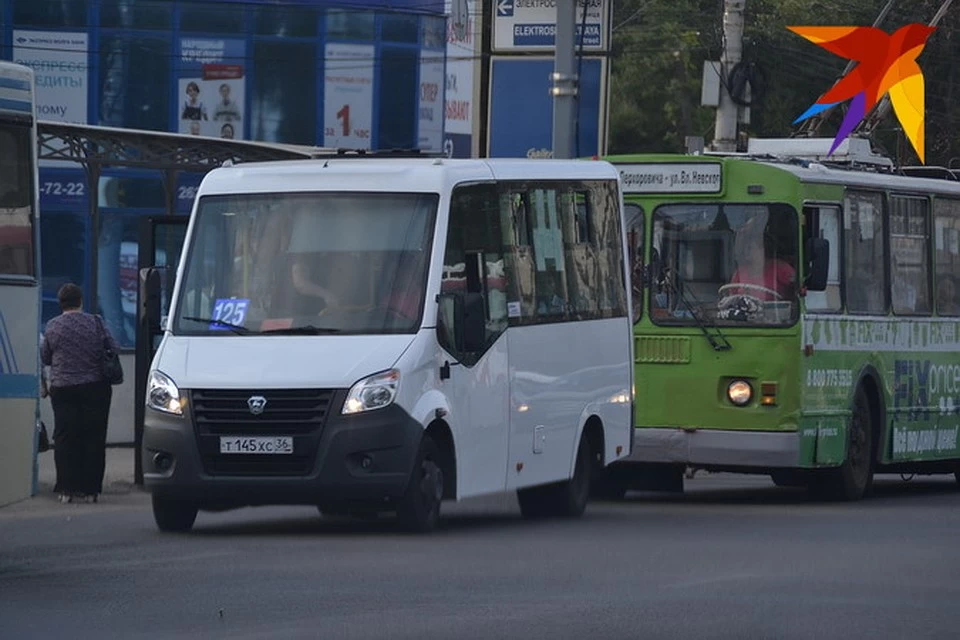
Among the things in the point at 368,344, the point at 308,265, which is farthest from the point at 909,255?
the point at 368,344

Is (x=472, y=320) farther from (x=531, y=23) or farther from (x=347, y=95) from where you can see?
(x=347, y=95)

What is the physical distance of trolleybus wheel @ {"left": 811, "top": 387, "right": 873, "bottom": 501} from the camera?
20.2 metres

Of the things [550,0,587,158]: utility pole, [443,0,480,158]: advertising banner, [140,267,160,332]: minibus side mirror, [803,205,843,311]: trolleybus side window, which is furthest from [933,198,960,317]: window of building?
[443,0,480,158]: advertising banner

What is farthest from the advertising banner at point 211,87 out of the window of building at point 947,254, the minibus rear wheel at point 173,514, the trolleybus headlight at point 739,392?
the minibus rear wheel at point 173,514

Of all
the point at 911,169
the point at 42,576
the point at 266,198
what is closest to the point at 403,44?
the point at 911,169

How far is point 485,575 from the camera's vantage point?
12695mm

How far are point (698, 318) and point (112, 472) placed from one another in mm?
5974

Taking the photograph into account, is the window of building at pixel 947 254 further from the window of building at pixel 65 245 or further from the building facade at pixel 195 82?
the window of building at pixel 65 245

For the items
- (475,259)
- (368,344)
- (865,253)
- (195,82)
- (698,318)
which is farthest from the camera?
(195,82)

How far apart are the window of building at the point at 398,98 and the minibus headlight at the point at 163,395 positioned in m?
26.2

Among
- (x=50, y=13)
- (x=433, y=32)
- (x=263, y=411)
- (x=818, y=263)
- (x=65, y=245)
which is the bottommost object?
(x=65, y=245)

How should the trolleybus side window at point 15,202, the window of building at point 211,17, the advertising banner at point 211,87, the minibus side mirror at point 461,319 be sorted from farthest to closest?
1. the window of building at point 211,17
2. the advertising banner at point 211,87
3. the minibus side mirror at point 461,319
4. the trolleybus side window at point 15,202

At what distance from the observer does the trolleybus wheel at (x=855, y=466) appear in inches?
794

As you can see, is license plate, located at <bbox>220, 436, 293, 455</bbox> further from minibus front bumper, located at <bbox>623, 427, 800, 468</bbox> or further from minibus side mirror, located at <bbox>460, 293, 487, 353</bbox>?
minibus front bumper, located at <bbox>623, 427, 800, 468</bbox>
